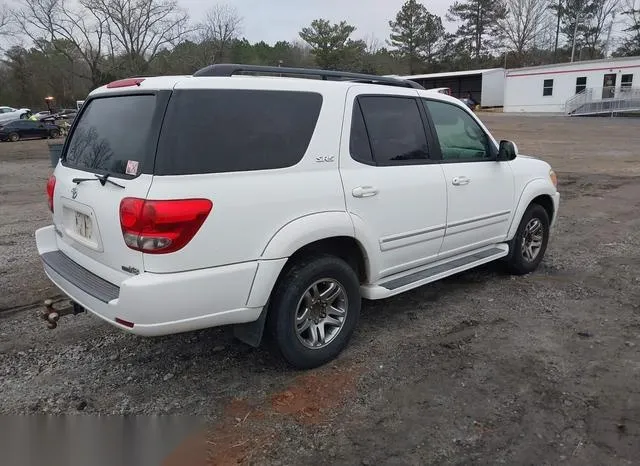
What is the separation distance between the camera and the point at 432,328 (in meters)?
4.32

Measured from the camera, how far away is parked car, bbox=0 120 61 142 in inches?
1241

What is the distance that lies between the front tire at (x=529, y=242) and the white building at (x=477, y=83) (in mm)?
46849

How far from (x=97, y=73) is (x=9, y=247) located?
68.3 meters

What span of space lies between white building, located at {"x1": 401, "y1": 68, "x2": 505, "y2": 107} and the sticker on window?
164 ft

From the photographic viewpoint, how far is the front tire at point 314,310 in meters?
3.38

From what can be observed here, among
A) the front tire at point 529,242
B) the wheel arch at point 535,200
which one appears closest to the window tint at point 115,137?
the wheel arch at point 535,200

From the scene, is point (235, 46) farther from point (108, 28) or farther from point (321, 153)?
point (321, 153)

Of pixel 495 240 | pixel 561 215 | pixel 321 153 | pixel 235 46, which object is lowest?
pixel 561 215

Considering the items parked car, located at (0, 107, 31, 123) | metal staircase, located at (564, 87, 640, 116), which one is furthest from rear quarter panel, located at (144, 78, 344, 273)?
metal staircase, located at (564, 87, 640, 116)

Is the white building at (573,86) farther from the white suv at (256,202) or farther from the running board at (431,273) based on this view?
the white suv at (256,202)

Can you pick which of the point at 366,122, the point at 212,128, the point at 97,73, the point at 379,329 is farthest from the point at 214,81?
the point at 97,73

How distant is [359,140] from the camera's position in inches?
149

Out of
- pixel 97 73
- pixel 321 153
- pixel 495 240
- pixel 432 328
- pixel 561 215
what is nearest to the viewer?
pixel 321 153

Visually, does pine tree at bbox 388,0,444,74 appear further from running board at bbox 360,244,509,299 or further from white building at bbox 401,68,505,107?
running board at bbox 360,244,509,299
